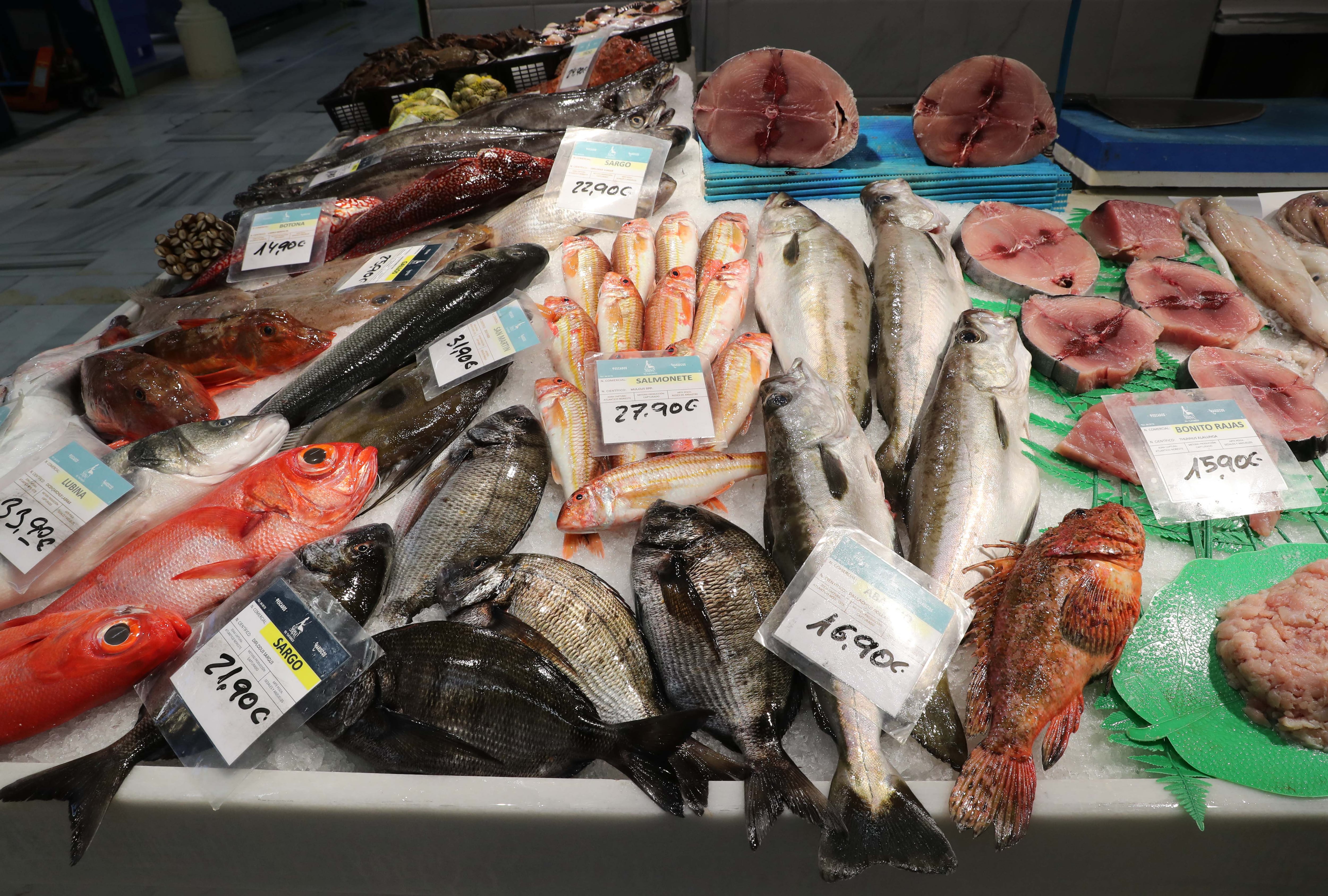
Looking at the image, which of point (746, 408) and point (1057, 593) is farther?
point (746, 408)

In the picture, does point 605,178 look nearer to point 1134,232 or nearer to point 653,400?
point 653,400

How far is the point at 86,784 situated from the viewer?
4.06 feet

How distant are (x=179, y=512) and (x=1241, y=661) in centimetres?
234

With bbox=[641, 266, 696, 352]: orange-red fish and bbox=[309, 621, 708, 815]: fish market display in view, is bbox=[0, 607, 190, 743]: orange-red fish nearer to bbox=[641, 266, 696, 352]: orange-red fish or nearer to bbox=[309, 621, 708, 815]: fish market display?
bbox=[309, 621, 708, 815]: fish market display

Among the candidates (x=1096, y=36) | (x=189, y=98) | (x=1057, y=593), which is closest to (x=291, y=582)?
(x=1057, y=593)

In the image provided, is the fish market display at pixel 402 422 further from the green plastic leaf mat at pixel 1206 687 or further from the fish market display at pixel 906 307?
the green plastic leaf mat at pixel 1206 687

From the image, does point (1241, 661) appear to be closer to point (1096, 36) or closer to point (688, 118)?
point (688, 118)

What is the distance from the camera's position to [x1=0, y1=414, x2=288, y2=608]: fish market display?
1.66 meters

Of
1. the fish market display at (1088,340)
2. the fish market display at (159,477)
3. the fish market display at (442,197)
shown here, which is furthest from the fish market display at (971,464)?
the fish market display at (442,197)

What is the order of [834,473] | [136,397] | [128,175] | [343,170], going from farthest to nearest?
[128,175]
[343,170]
[136,397]
[834,473]

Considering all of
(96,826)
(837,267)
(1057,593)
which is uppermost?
(837,267)

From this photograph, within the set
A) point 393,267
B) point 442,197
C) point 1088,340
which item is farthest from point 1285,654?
point 442,197

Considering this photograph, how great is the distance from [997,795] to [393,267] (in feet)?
8.00

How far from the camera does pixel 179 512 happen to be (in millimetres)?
1821
